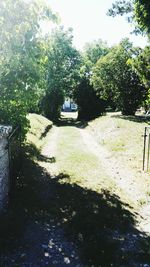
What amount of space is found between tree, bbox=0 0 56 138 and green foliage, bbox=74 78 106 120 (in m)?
37.5

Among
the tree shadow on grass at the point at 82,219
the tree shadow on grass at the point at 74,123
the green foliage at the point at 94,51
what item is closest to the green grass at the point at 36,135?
the tree shadow on grass at the point at 82,219

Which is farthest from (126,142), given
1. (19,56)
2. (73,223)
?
(73,223)

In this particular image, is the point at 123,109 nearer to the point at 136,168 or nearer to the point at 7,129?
the point at 136,168

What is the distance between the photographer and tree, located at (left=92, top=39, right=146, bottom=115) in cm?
4209

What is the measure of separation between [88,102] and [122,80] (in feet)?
35.0

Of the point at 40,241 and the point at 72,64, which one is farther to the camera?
the point at 72,64

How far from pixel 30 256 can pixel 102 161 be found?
11.4m

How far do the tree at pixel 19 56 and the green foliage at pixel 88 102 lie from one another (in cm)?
3754

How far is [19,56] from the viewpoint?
11.9m

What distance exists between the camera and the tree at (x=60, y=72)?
53.1 metres

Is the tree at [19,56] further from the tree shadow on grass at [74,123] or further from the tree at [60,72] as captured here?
the tree at [60,72]

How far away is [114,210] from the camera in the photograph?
1023 cm

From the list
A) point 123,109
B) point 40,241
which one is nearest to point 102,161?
point 40,241

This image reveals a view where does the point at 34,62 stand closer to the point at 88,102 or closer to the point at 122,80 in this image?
the point at 122,80
